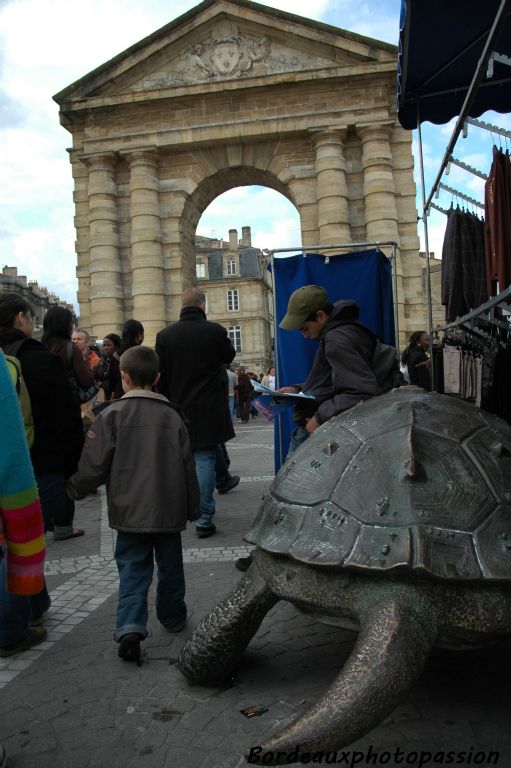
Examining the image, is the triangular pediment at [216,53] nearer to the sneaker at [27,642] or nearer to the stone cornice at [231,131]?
the stone cornice at [231,131]

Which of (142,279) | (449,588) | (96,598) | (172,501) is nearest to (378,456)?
(449,588)

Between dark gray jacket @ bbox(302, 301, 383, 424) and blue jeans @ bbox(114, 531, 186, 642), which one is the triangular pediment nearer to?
dark gray jacket @ bbox(302, 301, 383, 424)

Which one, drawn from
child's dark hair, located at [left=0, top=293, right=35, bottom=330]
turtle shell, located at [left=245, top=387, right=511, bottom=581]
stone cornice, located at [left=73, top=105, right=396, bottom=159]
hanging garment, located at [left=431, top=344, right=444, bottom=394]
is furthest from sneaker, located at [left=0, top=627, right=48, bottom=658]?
stone cornice, located at [left=73, top=105, right=396, bottom=159]

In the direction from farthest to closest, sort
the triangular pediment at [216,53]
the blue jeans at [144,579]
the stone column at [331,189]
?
the triangular pediment at [216,53], the stone column at [331,189], the blue jeans at [144,579]

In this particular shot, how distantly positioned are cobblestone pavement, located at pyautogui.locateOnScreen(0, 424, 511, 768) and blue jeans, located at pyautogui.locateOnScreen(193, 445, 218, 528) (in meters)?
1.55

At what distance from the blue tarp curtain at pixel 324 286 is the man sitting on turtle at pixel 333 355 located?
2.21m

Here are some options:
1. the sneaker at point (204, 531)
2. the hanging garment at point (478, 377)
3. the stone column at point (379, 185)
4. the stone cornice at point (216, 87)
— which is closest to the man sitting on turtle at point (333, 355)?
the sneaker at point (204, 531)

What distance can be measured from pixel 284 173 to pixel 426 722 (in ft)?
63.5

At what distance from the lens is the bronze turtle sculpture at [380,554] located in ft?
6.12

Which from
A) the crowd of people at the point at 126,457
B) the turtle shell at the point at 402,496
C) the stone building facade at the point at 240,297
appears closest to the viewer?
the turtle shell at the point at 402,496

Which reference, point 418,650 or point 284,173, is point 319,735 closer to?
point 418,650

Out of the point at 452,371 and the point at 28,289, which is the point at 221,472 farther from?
the point at 28,289

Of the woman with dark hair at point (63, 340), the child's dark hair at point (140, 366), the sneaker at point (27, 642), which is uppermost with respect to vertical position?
the woman with dark hair at point (63, 340)

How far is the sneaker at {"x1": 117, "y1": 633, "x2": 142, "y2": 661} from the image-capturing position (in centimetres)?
310
